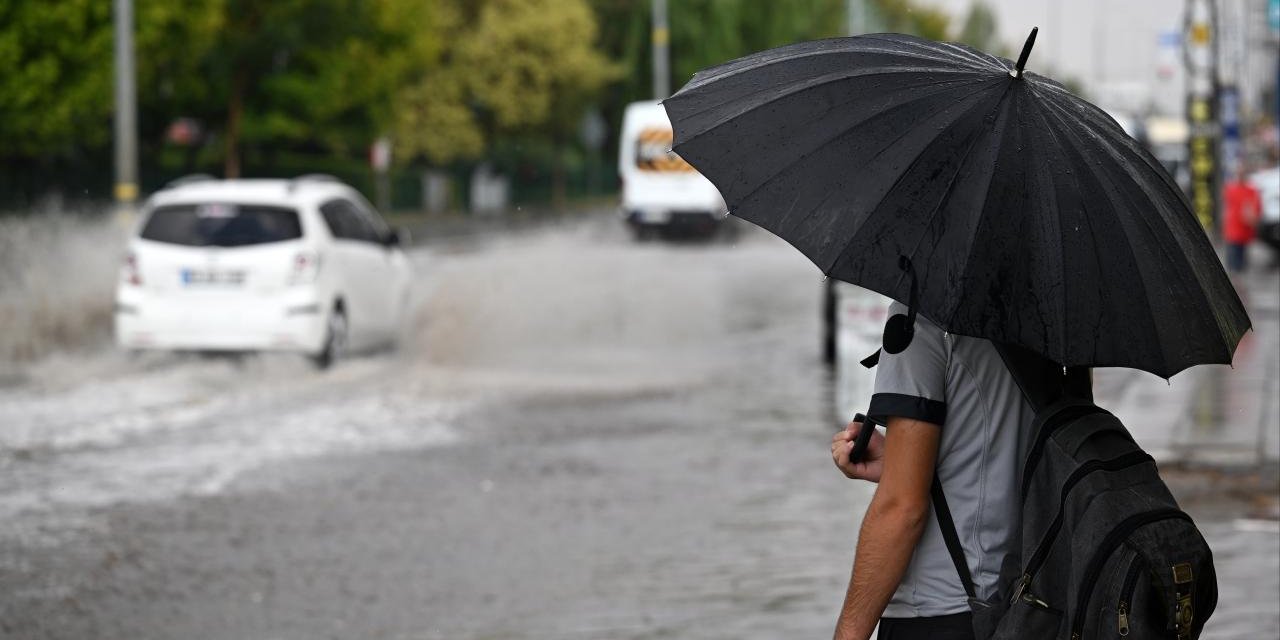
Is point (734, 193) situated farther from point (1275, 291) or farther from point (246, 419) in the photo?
point (1275, 291)

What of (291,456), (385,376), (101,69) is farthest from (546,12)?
(291,456)

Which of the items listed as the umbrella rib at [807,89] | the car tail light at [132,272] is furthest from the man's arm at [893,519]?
the car tail light at [132,272]

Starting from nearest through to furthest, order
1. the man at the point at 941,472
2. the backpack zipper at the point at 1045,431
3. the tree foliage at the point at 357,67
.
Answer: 1. the backpack zipper at the point at 1045,431
2. the man at the point at 941,472
3. the tree foliage at the point at 357,67

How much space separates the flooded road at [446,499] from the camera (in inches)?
295

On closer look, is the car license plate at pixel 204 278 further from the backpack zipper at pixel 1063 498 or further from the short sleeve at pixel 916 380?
the backpack zipper at pixel 1063 498

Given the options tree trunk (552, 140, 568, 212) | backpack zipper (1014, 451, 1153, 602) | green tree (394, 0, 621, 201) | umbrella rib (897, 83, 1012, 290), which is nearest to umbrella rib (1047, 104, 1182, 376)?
umbrella rib (897, 83, 1012, 290)

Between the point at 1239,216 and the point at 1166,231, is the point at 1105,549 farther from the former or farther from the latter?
the point at 1239,216

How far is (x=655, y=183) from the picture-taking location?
137 ft

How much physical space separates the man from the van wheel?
42.4ft

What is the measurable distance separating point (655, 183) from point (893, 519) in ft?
126

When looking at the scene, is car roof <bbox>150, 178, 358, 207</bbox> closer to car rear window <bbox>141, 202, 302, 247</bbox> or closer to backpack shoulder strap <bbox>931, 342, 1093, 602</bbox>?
car rear window <bbox>141, 202, 302, 247</bbox>

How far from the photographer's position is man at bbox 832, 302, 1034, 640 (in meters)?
3.39

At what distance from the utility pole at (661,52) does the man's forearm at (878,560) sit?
58932 mm

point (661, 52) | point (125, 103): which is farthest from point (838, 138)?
point (661, 52)
